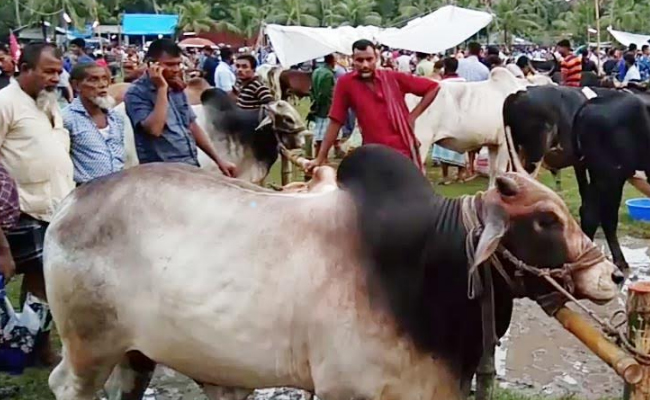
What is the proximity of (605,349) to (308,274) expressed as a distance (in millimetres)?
1005

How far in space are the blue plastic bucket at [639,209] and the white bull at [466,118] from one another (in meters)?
1.82

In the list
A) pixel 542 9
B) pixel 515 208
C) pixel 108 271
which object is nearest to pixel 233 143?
pixel 108 271

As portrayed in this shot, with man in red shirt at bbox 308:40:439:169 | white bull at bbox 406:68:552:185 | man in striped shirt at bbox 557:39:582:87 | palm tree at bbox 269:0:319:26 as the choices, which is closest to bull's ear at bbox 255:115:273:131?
man in red shirt at bbox 308:40:439:169

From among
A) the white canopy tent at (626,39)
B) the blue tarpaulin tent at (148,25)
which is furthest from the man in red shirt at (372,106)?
the blue tarpaulin tent at (148,25)

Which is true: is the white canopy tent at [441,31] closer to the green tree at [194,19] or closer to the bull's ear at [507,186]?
the bull's ear at [507,186]

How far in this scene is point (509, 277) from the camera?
293 cm

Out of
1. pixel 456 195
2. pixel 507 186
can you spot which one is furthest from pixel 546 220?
pixel 456 195

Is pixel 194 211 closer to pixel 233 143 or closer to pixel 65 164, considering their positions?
pixel 65 164

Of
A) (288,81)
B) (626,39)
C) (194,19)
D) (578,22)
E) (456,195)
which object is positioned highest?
(456,195)

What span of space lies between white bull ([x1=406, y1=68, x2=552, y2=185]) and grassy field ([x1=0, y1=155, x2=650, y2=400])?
0.62 meters

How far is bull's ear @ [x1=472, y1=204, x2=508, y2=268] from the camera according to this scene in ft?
9.09

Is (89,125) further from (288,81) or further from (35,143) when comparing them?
(288,81)

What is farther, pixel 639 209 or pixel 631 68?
pixel 631 68

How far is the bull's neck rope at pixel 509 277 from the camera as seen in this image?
2.87m
